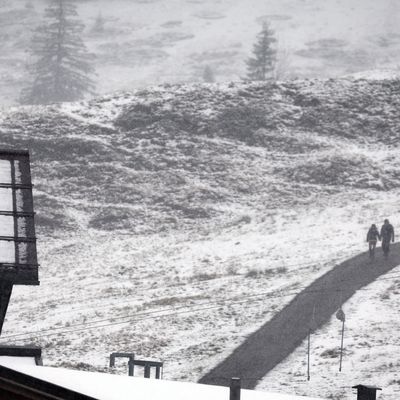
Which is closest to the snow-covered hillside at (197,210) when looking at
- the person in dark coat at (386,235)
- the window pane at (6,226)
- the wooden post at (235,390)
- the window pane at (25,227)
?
the person in dark coat at (386,235)

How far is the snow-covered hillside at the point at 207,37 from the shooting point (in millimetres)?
90938

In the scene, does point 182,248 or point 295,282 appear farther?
point 182,248

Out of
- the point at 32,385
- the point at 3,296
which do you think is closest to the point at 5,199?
the point at 3,296

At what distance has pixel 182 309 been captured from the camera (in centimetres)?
3008

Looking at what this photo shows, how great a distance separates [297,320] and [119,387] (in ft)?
54.7

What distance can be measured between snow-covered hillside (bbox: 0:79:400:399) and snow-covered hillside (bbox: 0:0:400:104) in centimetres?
3133

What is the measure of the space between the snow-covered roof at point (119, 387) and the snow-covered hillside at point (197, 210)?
33.7ft

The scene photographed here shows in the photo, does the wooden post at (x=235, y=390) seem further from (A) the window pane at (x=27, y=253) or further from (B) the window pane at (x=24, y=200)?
(B) the window pane at (x=24, y=200)

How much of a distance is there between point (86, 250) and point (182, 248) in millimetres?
4561

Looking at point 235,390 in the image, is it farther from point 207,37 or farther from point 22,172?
point 207,37

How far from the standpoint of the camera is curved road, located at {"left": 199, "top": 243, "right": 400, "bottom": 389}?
23.7 meters

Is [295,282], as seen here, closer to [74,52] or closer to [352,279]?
[352,279]

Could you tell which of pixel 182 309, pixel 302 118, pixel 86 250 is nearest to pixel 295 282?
pixel 182 309

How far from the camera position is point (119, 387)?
11430 millimetres
